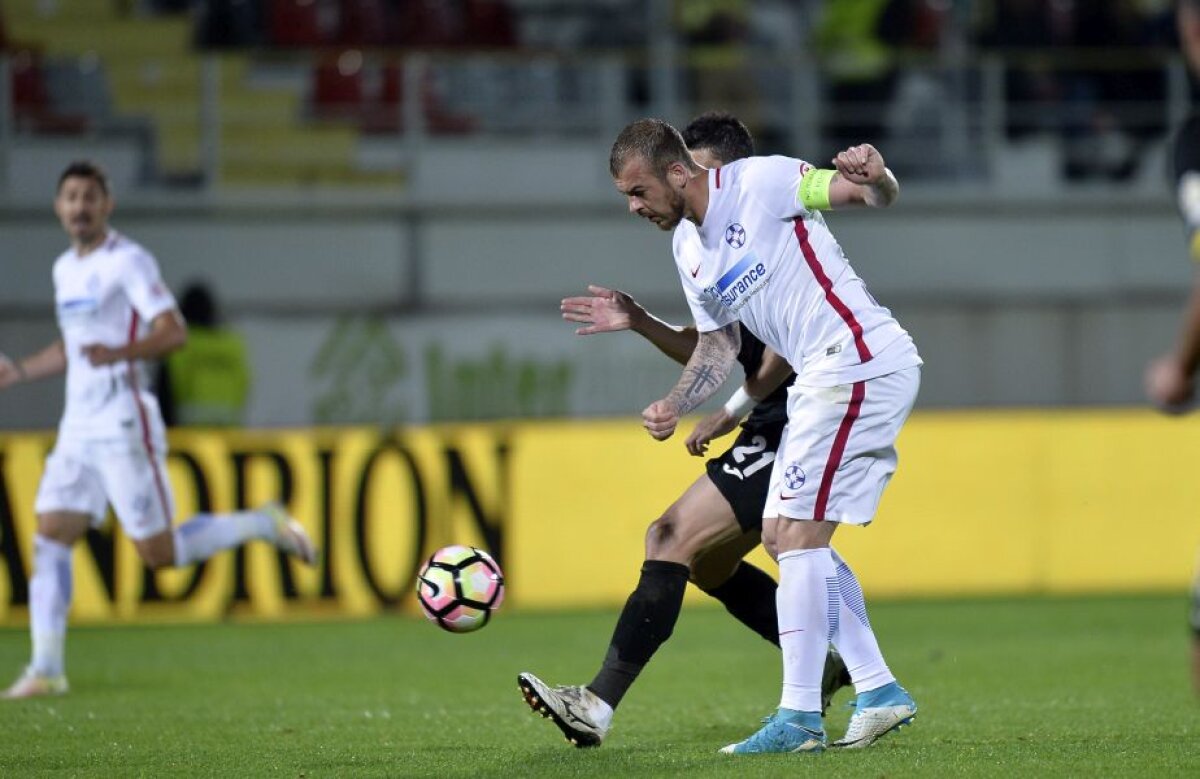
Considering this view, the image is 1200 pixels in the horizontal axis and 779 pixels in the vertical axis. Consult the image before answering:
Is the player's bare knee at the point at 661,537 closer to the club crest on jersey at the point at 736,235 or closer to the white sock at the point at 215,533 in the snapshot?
the club crest on jersey at the point at 736,235

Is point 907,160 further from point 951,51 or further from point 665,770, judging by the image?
point 665,770

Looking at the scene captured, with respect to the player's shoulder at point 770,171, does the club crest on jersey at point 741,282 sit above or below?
below

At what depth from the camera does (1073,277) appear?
18172 millimetres

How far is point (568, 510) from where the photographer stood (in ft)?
45.3

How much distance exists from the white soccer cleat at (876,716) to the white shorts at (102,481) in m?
4.04

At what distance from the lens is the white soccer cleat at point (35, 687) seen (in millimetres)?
8570

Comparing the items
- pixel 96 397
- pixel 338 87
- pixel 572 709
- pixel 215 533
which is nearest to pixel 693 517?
pixel 572 709

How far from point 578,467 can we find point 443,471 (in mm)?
1057

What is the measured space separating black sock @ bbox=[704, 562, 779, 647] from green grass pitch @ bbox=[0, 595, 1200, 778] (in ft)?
1.41

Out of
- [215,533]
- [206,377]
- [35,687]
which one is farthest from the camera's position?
[206,377]

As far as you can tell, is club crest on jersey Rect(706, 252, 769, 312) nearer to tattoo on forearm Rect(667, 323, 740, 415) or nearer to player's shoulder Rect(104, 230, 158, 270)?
tattoo on forearm Rect(667, 323, 740, 415)

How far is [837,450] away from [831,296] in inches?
20.0

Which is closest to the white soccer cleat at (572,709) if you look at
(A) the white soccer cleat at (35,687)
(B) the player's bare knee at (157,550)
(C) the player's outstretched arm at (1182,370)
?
(C) the player's outstretched arm at (1182,370)

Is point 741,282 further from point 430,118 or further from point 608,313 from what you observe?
point 430,118
